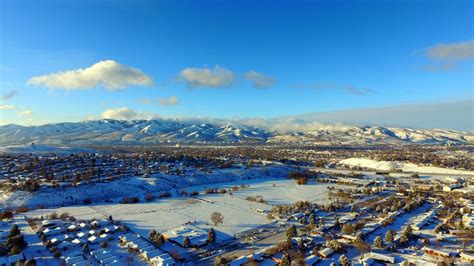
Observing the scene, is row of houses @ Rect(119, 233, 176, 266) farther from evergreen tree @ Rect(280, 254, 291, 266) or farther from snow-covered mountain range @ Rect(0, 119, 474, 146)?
snow-covered mountain range @ Rect(0, 119, 474, 146)

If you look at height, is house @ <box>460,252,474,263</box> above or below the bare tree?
below

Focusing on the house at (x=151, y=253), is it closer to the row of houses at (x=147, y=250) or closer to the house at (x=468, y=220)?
the row of houses at (x=147, y=250)

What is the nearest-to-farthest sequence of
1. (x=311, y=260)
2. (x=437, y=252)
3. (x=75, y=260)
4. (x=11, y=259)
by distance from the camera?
1. (x=11, y=259)
2. (x=75, y=260)
3. (x=311, y=260)
4. (x=437, y=252)

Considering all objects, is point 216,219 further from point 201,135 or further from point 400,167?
point 201,135

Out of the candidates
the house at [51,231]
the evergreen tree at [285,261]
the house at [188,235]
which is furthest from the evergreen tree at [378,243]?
the house at [51,231]

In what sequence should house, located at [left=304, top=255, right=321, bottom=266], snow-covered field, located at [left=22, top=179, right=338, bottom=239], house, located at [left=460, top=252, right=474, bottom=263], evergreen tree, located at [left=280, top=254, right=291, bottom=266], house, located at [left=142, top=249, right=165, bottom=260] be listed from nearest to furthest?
1. evergreen tree, located at [left=280, top=254, right=291, bottom=266]
2. house, located at [left=304, top=255, right=321, bottom=266]
3. house, located at [left=460, top=252, right=474, bottom=263]
4. house, located at [left=142, top=249, right=165, bottom=260]
5. snow-covered field, located at [left=22, top=179, right=338, bottom=239]

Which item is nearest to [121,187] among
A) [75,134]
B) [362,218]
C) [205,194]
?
[205,194]

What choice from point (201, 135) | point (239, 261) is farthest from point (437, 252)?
point (201, 135)

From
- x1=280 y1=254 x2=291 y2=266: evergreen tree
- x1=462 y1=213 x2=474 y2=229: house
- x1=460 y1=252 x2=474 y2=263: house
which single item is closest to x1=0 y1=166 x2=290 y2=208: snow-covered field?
x1=280 y1=254 x2=291 y2=266: evergreen tree
